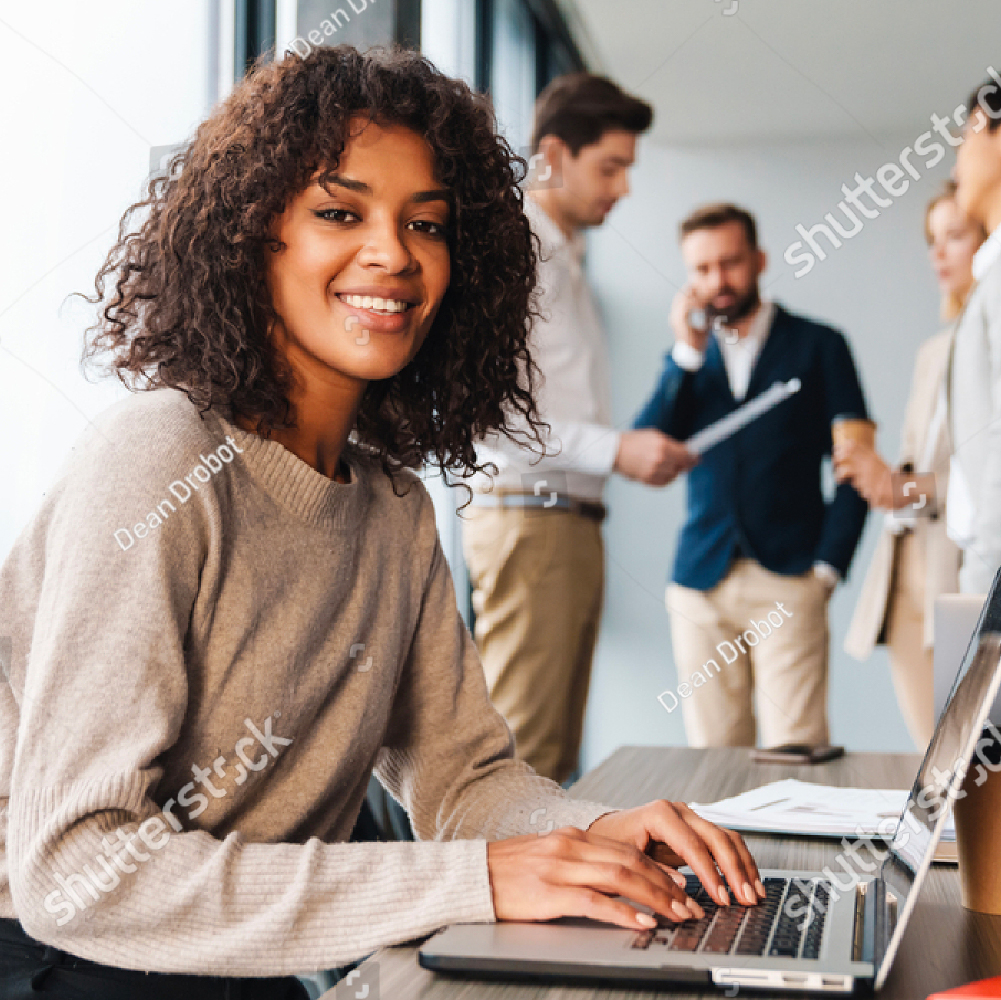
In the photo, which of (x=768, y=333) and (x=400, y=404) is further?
(x=768, y=333)

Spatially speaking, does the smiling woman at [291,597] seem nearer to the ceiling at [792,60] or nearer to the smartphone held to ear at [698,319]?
the smartphone held to ear at [698,319]

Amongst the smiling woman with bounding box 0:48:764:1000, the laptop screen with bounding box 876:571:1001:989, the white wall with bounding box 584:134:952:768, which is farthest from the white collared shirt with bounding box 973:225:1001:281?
the laptop screen with bounding box 876:571:1001:989

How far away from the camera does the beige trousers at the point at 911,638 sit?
101 inches

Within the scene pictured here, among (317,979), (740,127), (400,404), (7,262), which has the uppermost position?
(740,127)

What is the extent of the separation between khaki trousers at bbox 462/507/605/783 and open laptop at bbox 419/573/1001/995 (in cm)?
172

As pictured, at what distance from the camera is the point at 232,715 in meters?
0.80

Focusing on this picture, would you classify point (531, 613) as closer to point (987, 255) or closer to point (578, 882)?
point (987, 255)

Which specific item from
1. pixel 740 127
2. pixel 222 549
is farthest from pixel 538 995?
pixel 740 127

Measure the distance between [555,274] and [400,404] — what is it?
4.26 ft

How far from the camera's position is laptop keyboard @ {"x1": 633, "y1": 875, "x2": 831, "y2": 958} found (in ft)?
1.89

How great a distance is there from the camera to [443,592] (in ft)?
3.48

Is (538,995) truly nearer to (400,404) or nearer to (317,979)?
(317,979)

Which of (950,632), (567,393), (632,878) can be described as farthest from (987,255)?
(632,878)

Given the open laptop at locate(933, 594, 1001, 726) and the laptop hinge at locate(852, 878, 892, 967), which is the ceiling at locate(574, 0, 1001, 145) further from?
the laptop hinge at locate(852, 878, 892, 967)
